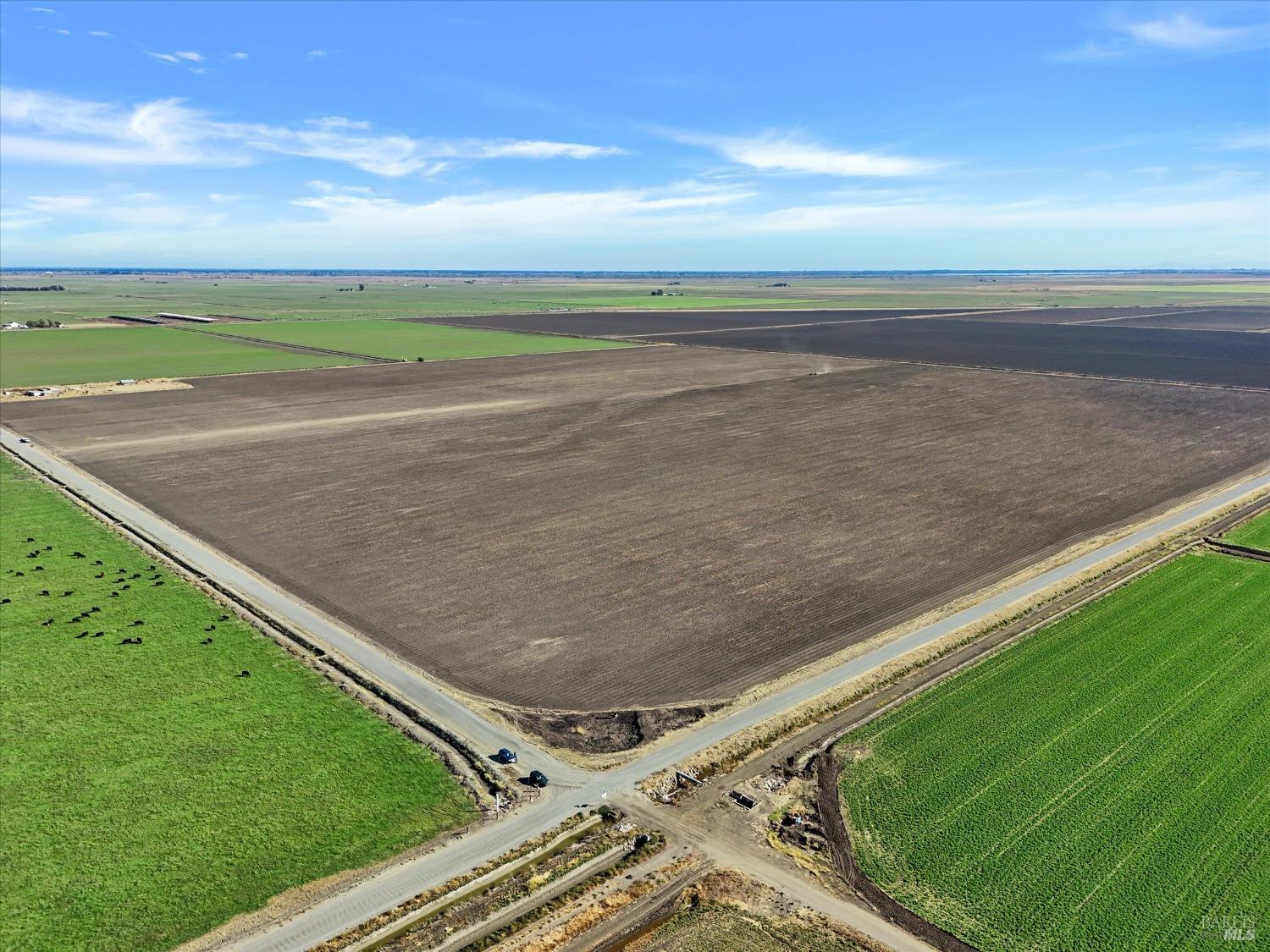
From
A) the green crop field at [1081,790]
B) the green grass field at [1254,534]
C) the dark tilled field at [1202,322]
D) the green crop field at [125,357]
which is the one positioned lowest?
the green crop field at [1081,790]

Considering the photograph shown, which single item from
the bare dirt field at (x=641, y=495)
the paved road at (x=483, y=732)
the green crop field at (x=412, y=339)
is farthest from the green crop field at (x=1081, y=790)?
the green crop field at (x=412, y=339)

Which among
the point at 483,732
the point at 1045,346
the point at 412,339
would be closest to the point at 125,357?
the point at 412,339

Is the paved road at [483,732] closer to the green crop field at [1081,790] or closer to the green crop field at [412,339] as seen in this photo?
the green crop field at [1081,790]

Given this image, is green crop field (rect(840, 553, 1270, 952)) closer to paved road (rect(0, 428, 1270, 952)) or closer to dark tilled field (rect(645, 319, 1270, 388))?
paved road (rect(0, 428, 1270, 952))

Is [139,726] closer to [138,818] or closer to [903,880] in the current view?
[138,818]

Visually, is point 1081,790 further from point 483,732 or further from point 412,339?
point 412,339

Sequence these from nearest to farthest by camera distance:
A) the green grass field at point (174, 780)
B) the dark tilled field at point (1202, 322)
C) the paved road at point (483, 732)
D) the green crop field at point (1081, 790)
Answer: the green crop field at point (1081, 790)
the paved road at point (483, 732)
the green grass field at point (174, 780)
the dark tilled field at point (1202, 322)
